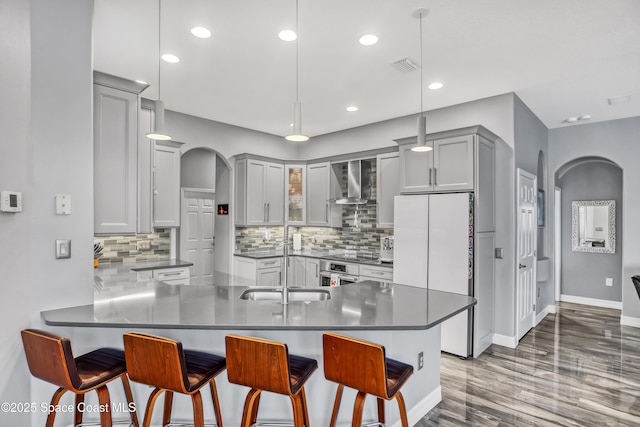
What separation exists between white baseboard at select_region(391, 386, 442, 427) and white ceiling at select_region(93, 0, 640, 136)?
272 cm

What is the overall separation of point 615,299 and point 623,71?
13.6 feet

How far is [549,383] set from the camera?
321 cm

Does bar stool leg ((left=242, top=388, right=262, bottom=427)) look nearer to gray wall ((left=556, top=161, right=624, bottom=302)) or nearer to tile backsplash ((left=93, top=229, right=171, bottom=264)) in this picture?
tile backsplash ((left=93, top=229, right=171, bottom=264))

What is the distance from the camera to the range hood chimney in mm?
5310

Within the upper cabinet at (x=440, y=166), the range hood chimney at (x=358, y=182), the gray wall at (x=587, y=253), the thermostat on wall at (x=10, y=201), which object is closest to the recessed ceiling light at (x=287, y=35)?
the upper cabinet at (x=440, y=166)

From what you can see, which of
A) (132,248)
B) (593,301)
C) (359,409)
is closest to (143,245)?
(132,248)

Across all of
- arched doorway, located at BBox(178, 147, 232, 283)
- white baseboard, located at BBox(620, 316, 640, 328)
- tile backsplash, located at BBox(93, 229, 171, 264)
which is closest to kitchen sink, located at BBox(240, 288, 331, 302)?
tile backsplash, located at BBox(93, 229, 171, 264)

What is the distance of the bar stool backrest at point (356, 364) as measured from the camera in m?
1.69

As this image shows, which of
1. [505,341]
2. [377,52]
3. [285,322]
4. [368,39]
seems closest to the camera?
[285,322]

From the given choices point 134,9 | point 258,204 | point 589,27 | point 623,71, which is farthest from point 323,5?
point 258,204

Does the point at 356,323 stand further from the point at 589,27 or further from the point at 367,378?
the point at 589,27

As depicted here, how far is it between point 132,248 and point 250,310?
3085 millimetres

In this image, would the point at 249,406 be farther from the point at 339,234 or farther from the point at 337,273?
the point at 339,234

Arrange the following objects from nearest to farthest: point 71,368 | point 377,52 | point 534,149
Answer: point 71,368 → point 377,52 → point 534,149
